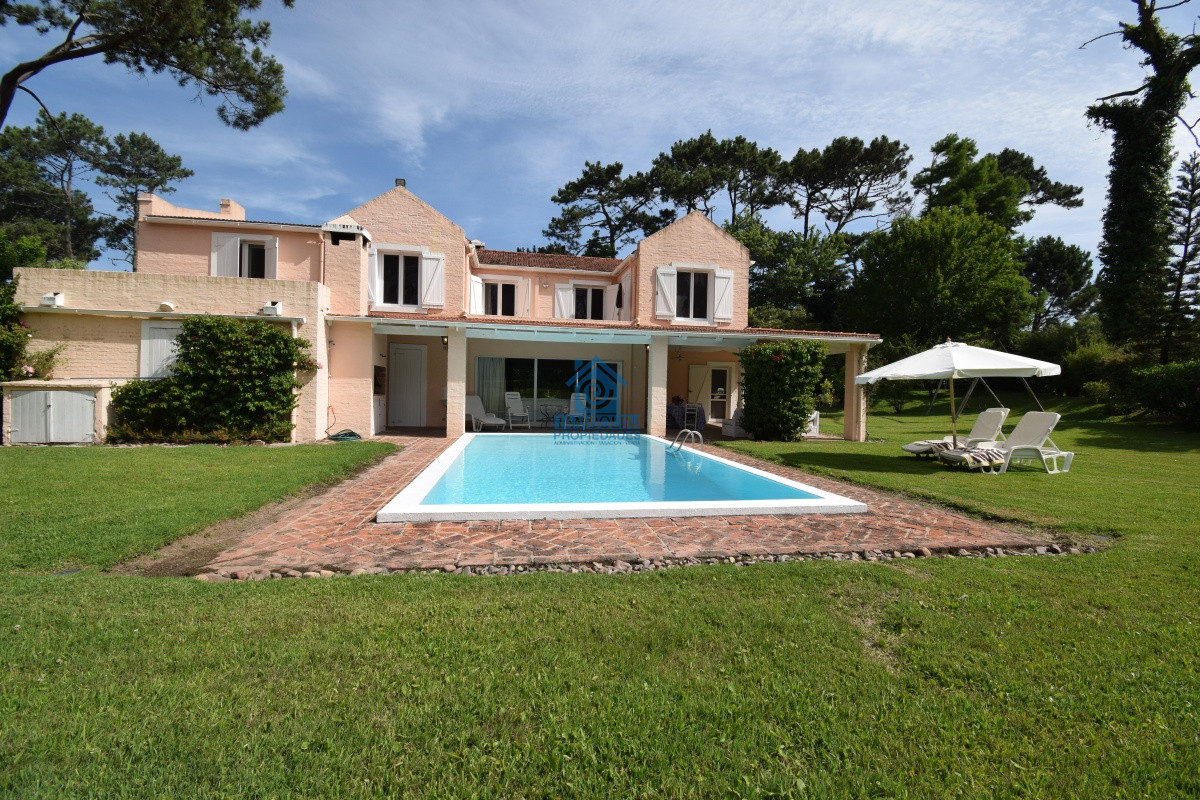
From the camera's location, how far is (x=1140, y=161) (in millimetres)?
26734

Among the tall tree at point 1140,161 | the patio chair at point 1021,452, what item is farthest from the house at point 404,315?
the tall tree at point 1140,161

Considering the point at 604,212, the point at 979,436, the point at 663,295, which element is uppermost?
the point at 604,212

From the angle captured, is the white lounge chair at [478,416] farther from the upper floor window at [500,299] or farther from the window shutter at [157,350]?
the window shutter at [157,350]

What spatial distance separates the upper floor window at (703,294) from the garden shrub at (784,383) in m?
4.10

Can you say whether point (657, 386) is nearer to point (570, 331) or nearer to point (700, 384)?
point (570, 331)

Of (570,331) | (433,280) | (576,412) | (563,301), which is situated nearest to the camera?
(570,331)

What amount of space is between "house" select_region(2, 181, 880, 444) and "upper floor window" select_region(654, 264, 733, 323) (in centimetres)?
5

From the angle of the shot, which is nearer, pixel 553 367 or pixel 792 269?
pixel 553 367

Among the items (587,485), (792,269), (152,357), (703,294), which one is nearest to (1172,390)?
(703,294)

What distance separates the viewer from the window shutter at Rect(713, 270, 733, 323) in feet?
63.0

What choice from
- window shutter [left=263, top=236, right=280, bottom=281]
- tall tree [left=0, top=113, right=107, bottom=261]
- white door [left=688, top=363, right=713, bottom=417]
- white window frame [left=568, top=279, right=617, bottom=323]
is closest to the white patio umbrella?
white door [left=688, top=363, right=713, bottom=417]

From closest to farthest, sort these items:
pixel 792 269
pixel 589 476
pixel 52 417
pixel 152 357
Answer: pixel 589 476 < pixel 52 417 < pixel 152 357 < pixel 792 269

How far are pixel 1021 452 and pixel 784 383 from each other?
556 cm

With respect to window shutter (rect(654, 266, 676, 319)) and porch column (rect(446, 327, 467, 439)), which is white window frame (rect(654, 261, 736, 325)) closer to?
window shutter (rect(654, 266, 676, 319))
